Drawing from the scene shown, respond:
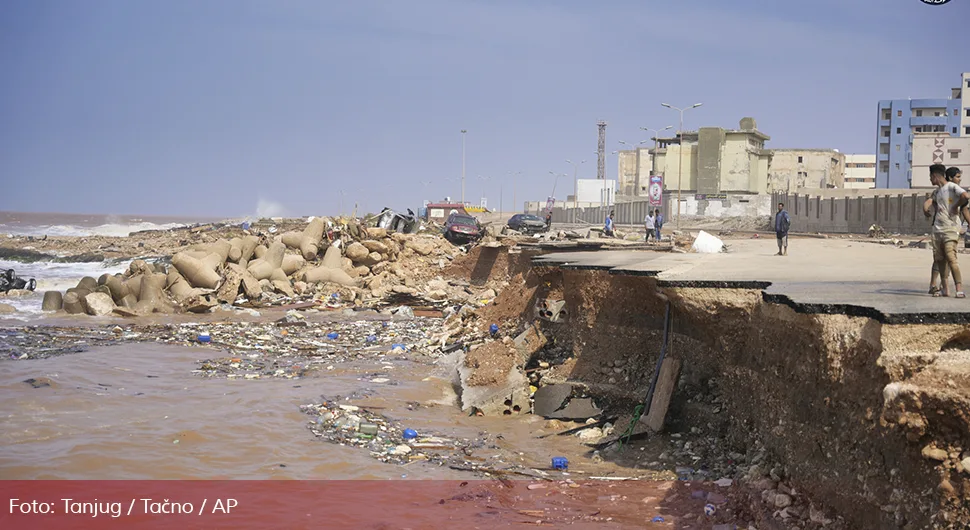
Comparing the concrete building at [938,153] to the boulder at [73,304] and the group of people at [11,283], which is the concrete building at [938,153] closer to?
the boulder at [73,304]

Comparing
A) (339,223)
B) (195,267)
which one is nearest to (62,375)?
(195,267)

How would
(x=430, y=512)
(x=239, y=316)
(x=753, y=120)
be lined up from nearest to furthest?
(x=430, y=512) < (x=239, y=316) < (x=753, y=120)

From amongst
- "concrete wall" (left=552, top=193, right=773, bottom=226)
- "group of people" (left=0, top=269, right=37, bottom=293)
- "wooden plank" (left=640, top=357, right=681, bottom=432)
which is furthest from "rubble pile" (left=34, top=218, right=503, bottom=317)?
"concrete wall" (left=552, top=193, right=773, bottom=226)

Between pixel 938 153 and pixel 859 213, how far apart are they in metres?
11.6

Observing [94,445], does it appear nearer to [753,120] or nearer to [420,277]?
[420,277]

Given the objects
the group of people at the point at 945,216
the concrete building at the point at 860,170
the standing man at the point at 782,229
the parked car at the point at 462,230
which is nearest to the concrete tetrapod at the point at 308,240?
the parked car at the point at 462,230

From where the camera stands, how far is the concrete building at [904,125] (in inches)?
3371

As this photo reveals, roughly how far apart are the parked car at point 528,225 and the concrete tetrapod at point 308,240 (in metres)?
16.6

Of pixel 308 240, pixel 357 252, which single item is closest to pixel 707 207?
pixel 357 252

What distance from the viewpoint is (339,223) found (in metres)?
31.5

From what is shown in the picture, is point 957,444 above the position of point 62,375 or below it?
above

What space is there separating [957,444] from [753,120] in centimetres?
7484

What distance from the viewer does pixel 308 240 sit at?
28.1 metres

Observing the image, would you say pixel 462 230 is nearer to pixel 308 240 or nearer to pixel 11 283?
pixel 308 240
